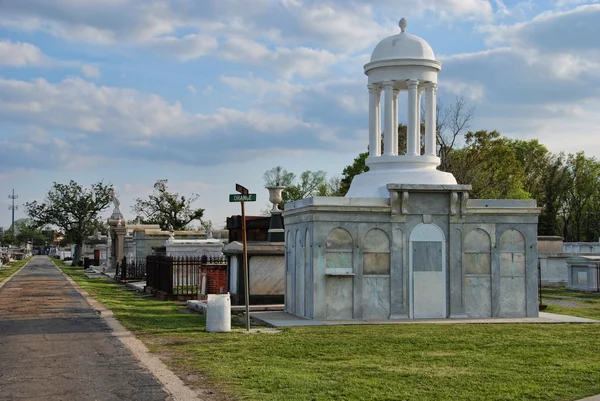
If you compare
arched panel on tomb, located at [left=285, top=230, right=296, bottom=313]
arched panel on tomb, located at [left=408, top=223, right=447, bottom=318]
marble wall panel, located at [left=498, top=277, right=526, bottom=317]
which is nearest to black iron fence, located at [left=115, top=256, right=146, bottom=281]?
arched panel on tomb, located at [left=285, top=230, right=296, bottom=313]

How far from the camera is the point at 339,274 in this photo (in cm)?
1958

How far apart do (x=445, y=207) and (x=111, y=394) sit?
38.0ft

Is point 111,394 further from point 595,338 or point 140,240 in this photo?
point 140,240

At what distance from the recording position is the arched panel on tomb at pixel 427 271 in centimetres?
2005

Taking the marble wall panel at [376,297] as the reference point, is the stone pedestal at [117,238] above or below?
above

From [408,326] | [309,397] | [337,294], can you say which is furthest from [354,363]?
[337,294]

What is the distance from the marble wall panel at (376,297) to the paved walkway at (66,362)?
5.89 meters

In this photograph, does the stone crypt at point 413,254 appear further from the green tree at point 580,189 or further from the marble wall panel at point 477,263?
the green tree at point 580,189

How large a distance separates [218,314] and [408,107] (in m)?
7.92

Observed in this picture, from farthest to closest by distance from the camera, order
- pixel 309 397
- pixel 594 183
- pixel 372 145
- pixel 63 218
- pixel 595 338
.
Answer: pixel 63 218, pixel 594 183, pixel 372 145, pixel 595 338, pixel 309 397

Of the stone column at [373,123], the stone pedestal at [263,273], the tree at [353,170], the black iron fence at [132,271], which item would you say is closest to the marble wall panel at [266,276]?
the stone pedestal at [263,273]

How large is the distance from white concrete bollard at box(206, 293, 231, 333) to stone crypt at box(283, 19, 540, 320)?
2.90 metres

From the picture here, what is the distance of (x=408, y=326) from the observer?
18141 mm

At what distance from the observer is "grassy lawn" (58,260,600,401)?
10531 mm
